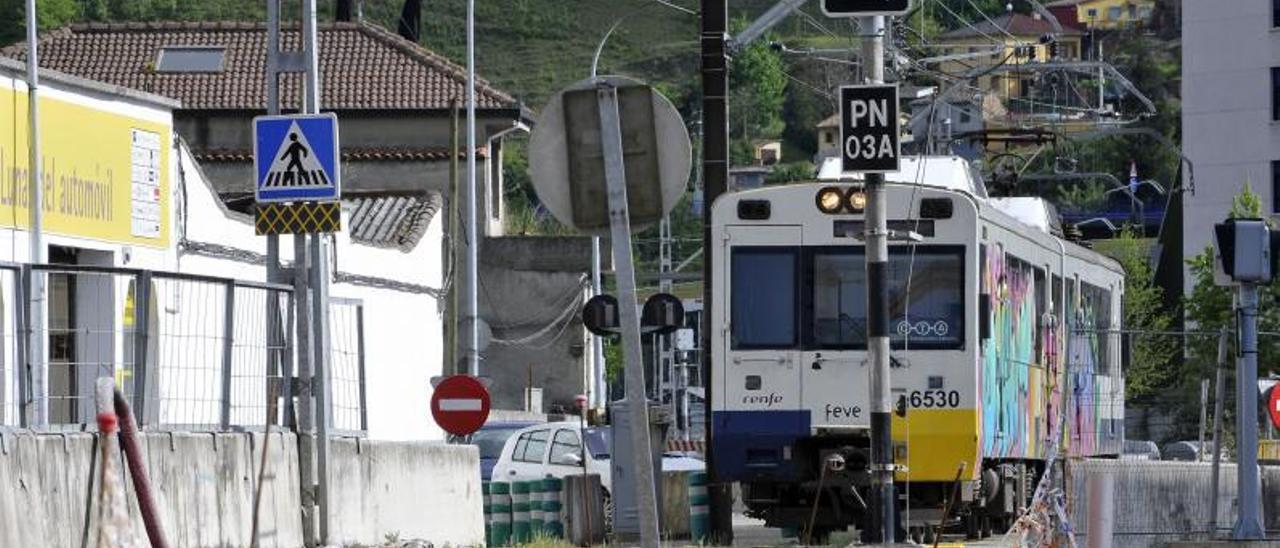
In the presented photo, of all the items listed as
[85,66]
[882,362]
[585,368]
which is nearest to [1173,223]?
[585,368]

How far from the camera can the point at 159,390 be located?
17.6 m

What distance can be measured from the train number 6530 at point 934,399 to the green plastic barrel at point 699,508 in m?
3.35

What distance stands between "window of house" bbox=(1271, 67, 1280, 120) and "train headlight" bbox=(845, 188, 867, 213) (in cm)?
7386

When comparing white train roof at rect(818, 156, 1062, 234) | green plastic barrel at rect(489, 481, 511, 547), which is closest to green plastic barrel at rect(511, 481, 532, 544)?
green plastic barrel at rect(489, 481, 511, 547)

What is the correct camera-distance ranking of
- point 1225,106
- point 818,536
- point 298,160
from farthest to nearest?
point 1225,106 → point 818,536 → point 298,160

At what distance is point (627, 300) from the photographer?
12109 mm

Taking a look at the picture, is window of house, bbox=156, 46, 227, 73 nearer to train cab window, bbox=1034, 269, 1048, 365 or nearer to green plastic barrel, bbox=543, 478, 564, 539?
green plastic barrel, bbox=543, 478, 564, 539

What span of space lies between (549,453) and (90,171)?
280 inches

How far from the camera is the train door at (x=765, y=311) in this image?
80.0 feet

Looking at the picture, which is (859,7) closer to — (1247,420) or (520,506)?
(1247,420)

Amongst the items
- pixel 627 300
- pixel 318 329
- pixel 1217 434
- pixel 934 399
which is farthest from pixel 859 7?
pixel 1217 434

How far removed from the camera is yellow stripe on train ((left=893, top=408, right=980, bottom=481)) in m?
24.2

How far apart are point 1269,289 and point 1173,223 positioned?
38.8 meters

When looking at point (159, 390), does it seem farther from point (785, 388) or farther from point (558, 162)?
point (785, 388)
